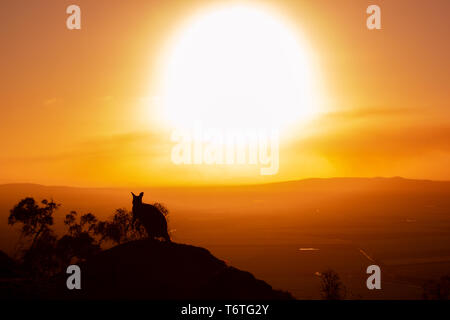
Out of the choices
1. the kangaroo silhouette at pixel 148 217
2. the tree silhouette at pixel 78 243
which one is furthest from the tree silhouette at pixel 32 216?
the kangaroo silhouette at pixel 148 217

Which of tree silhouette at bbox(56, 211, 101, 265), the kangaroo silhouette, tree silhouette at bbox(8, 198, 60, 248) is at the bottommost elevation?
tree silhouette at bbox(56, 211, 101, 265)

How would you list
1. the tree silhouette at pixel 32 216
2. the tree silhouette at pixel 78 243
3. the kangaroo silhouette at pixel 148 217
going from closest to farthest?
1. the kangaroo silhouette at pixel 148 217
2. the tree silhouette at pixel 78 243
3. the tree silhouette at pixel 32 216

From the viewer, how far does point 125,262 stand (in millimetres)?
23172

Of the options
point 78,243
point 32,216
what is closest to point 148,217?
point 78,243

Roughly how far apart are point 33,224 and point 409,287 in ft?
523

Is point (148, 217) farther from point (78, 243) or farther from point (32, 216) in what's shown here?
point (32, 216)

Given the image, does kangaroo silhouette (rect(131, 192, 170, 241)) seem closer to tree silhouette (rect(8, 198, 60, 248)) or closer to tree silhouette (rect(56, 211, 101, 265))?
tree silhouette (rect(56, 211, 101, 265))

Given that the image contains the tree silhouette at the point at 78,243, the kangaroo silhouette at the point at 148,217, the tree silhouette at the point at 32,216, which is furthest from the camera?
the tree silhouette at the point at 32,216

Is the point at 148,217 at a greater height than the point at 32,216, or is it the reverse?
the point at 148,217

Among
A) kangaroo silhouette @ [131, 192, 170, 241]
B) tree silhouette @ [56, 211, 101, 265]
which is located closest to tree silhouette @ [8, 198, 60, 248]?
tree silhouette @ [56, 211, 101, 265]

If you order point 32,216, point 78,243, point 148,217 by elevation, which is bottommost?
point 78,243

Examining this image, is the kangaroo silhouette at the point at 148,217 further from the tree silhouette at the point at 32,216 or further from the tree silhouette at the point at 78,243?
the tree silhouette at the point at 32,216

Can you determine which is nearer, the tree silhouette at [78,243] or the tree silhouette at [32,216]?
the tree silhouette at [78,243]
